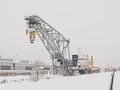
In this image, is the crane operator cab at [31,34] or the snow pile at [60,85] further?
the crane operator cab at [31,34]

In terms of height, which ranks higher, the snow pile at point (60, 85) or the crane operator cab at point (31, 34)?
the crane operator cab at point (31, 34)

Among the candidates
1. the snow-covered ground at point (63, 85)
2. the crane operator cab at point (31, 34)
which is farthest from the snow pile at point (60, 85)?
the crane operator cab at point (31, 34)

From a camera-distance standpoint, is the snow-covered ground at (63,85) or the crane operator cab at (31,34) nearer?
the snow-covered ground at (63,85)

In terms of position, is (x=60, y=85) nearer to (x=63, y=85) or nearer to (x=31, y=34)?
(x=63, y=85)

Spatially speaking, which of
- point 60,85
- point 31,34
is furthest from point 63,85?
point 31,34

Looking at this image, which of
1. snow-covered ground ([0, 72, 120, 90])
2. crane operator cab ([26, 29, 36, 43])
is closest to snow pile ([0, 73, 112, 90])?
snow-covered ground ([0, 72, 120, 90])

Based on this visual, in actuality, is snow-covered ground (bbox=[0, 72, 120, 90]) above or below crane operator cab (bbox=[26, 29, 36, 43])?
below

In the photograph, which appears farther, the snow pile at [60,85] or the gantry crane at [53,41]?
the gantry crane at [53,41]

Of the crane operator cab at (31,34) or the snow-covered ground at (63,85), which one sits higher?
the crane operator cab at (31,34)

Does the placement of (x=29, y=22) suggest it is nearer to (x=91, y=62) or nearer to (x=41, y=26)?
(x=41, y=26)

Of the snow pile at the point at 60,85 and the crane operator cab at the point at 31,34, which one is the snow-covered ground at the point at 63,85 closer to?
the snow pile at the point at 60,85

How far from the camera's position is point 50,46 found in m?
56.6

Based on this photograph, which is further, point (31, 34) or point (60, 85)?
point (31, 34)

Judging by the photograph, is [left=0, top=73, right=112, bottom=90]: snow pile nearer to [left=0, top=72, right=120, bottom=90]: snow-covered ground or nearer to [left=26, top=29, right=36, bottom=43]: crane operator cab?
[left=0, top=72, right=120, bottom=90]: snow-covered ground
